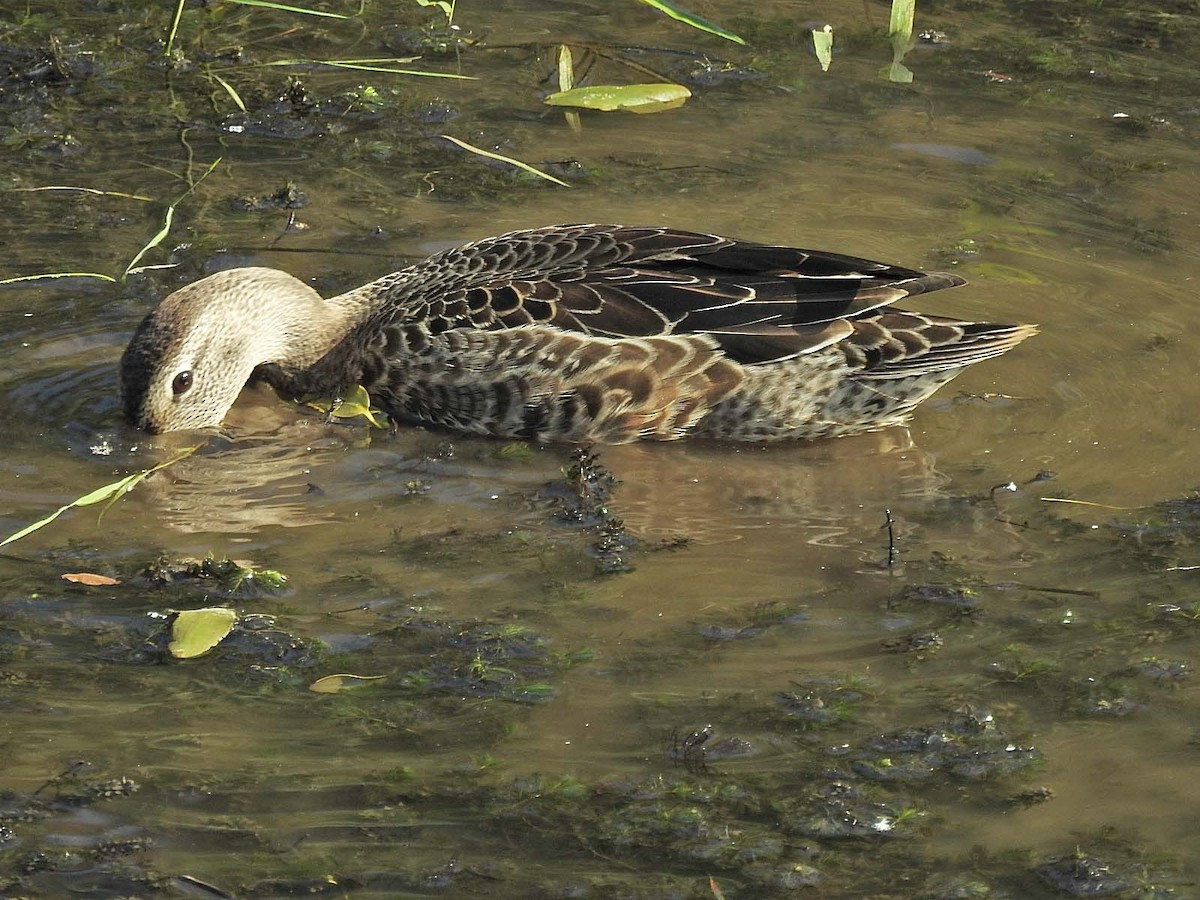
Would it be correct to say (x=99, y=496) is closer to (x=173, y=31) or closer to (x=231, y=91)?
(x=231, y=91)

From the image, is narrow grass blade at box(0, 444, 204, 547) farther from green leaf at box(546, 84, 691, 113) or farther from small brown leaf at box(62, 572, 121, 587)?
green leaf at box(546, 84, 691, 113)

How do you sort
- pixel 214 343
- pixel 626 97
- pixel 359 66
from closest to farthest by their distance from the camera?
pixel 214 343 < pixel 626 97 < pixel 359 66

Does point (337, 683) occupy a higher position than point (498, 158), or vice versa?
point (498, 158)

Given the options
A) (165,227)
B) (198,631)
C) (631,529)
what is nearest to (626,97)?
(165,227)

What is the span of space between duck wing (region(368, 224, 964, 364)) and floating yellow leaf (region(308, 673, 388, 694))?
218 centimetres

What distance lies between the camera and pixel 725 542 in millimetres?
6137

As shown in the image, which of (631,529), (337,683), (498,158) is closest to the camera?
(337,683)

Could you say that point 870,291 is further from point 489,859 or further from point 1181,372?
point 489,859

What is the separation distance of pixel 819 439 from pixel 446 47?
3.77 m

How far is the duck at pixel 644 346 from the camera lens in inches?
271

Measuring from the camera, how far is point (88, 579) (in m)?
5.65

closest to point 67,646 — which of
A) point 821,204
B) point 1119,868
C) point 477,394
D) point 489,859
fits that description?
point 489,859

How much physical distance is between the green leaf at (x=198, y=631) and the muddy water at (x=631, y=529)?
5 cm

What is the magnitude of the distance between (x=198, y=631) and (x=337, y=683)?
18.9 inches
